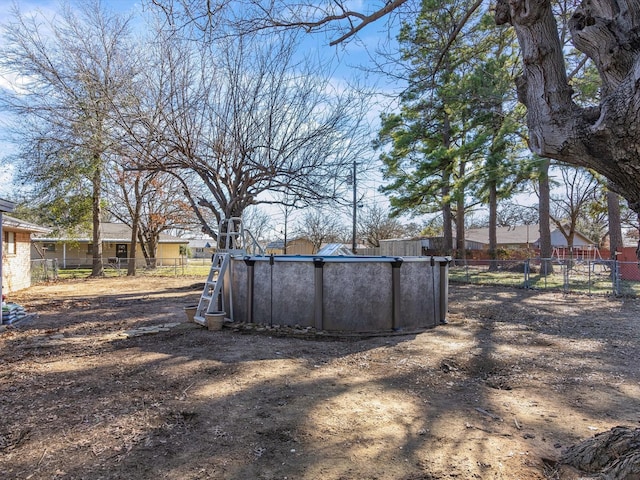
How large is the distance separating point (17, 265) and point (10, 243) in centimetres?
117

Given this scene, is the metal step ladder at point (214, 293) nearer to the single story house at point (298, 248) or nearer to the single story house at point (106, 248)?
the single story house at point (106, 248)

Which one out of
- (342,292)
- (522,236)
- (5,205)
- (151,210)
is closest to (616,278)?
(342,292)

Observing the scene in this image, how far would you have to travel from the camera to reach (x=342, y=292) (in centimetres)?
661

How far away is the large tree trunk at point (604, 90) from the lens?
2047mm

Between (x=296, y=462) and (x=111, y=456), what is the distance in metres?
1.22

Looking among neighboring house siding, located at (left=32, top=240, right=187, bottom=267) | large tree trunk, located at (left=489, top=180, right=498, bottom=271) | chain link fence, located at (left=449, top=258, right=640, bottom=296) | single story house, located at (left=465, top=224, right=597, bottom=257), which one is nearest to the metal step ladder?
chain link fence, located at (left=449, top=258, right=640, bottom=296)

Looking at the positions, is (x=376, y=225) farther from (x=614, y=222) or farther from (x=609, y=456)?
(x=609, y=456)

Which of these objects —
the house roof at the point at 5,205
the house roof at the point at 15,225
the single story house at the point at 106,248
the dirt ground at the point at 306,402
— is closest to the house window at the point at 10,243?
the house roof at the point at 15,225

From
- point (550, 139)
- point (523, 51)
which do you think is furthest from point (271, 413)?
point (523, 51)

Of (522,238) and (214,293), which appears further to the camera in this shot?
(522,238)

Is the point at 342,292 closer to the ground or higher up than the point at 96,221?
closer to the ground

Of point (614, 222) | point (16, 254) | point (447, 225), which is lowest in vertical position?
point (16, 254)

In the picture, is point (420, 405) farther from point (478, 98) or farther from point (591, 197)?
point (591, 197)

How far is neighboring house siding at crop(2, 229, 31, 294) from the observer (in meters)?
13.2
